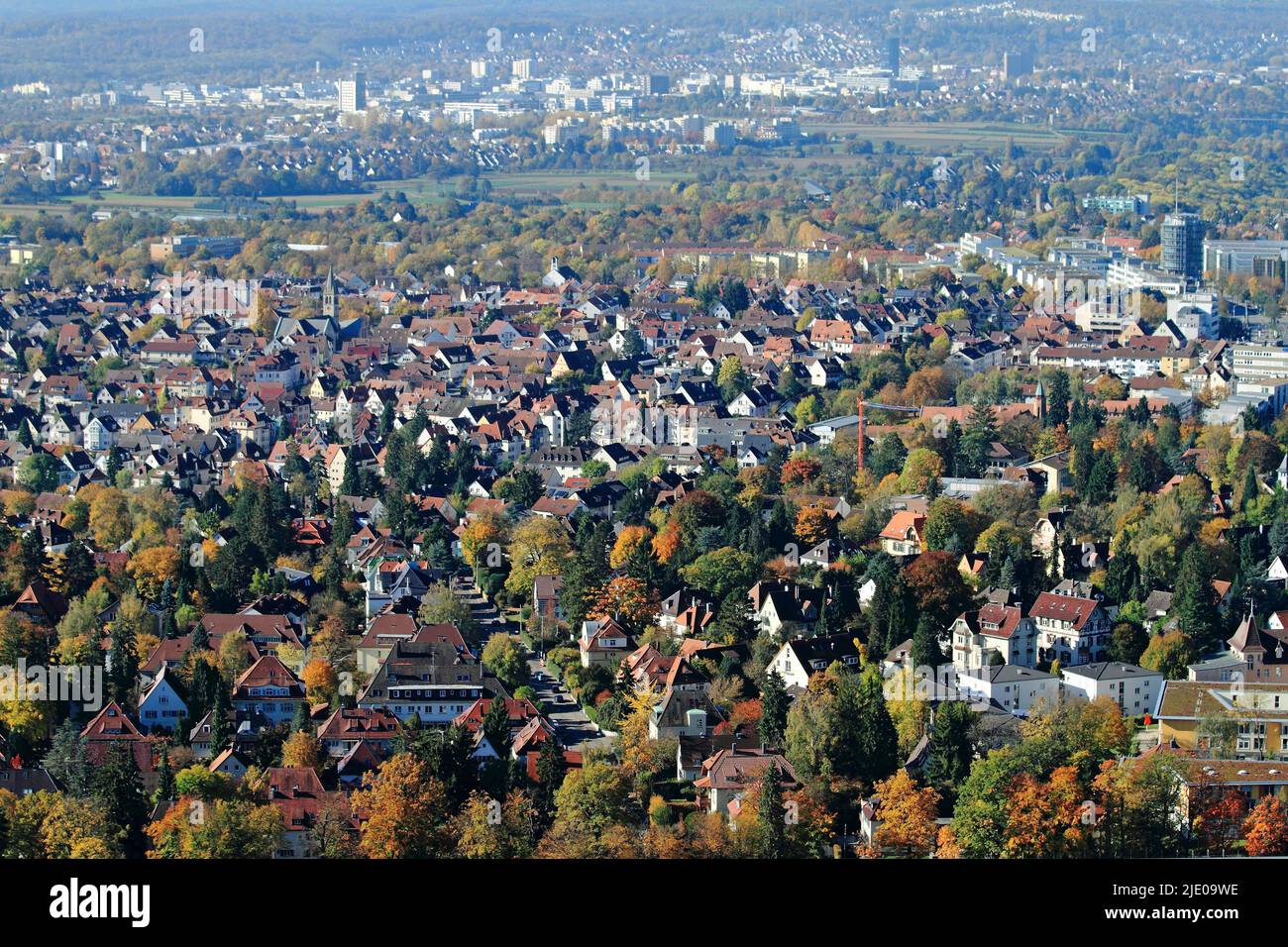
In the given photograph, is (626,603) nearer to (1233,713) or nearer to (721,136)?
(1233,713)

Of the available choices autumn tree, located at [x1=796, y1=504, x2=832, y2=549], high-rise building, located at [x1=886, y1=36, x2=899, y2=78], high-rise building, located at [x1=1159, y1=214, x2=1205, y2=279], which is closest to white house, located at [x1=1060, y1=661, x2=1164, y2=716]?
autumn tree, located at [x1=796, y1=504, x2=832, y2=549]

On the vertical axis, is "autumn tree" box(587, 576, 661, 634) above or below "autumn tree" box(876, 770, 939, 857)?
below

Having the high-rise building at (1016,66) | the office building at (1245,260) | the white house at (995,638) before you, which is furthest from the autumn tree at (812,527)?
the high-rise building at (1016,66)

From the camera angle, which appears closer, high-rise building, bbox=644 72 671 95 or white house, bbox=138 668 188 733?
white house, bbox=138 668 188 733

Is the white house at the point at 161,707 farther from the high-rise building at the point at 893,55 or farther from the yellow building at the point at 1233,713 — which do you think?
the high-rise building at the point at 893,55

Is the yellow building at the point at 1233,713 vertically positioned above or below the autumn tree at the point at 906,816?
below

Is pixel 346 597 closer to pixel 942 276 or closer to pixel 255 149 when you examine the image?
pixel 942 276

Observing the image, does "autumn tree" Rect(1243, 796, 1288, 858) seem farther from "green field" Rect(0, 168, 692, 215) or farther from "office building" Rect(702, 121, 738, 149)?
"office building" Rect(702, 121, 738, 149)
